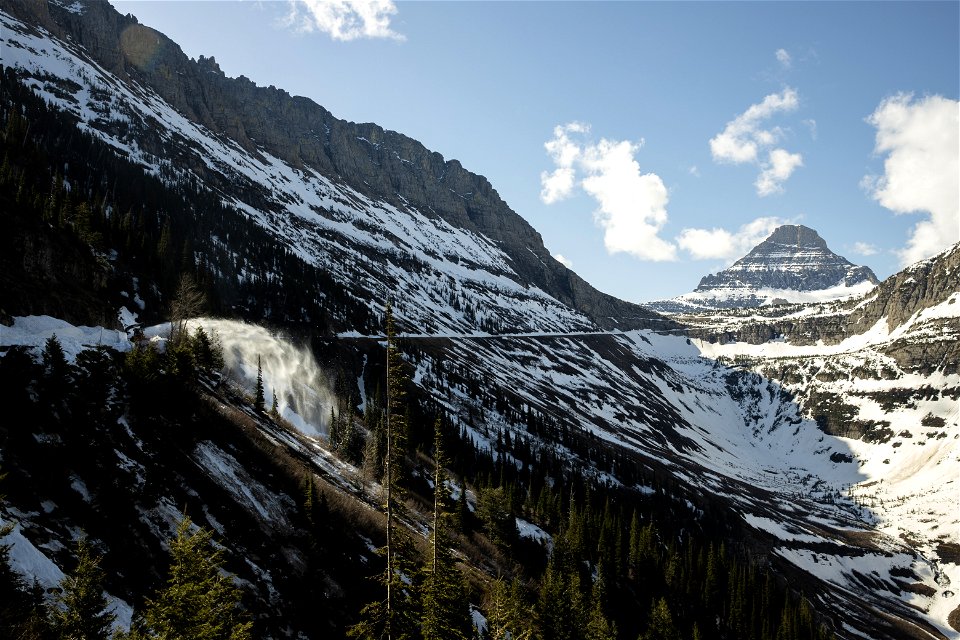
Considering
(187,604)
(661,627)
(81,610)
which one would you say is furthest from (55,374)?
(661,627)

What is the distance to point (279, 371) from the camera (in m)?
99.7

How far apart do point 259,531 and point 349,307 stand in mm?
145431

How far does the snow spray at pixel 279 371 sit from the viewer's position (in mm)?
85188

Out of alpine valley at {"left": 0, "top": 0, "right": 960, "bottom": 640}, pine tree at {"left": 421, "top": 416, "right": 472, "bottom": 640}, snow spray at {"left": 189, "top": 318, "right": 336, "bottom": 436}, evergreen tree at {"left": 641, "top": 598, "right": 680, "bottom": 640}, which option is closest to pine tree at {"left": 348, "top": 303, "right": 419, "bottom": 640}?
alpine valley at {"left": 0, "top": 0, "right": 960, "bottom": 640}

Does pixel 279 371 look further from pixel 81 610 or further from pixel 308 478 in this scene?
pixel 81 610

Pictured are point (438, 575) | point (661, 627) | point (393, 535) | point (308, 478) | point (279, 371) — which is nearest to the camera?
point (393, 535)

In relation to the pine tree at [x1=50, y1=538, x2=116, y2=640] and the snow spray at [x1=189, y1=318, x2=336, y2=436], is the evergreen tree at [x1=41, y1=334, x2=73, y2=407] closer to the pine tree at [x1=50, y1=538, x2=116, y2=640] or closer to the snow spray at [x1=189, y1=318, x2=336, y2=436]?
the pine tree at [x1=50, y1=538, x2=116, y2=640]

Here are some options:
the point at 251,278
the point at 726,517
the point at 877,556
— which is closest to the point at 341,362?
the point at 251,278

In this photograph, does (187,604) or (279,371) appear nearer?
(187,604)

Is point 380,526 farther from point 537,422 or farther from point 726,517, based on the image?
point 726,517

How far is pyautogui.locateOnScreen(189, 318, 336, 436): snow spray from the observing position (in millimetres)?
85188

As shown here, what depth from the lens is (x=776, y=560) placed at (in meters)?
136

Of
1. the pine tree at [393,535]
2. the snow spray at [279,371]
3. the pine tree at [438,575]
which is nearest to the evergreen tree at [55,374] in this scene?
the pine tree at [393,535]

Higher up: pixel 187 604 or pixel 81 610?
pixel 187 604
